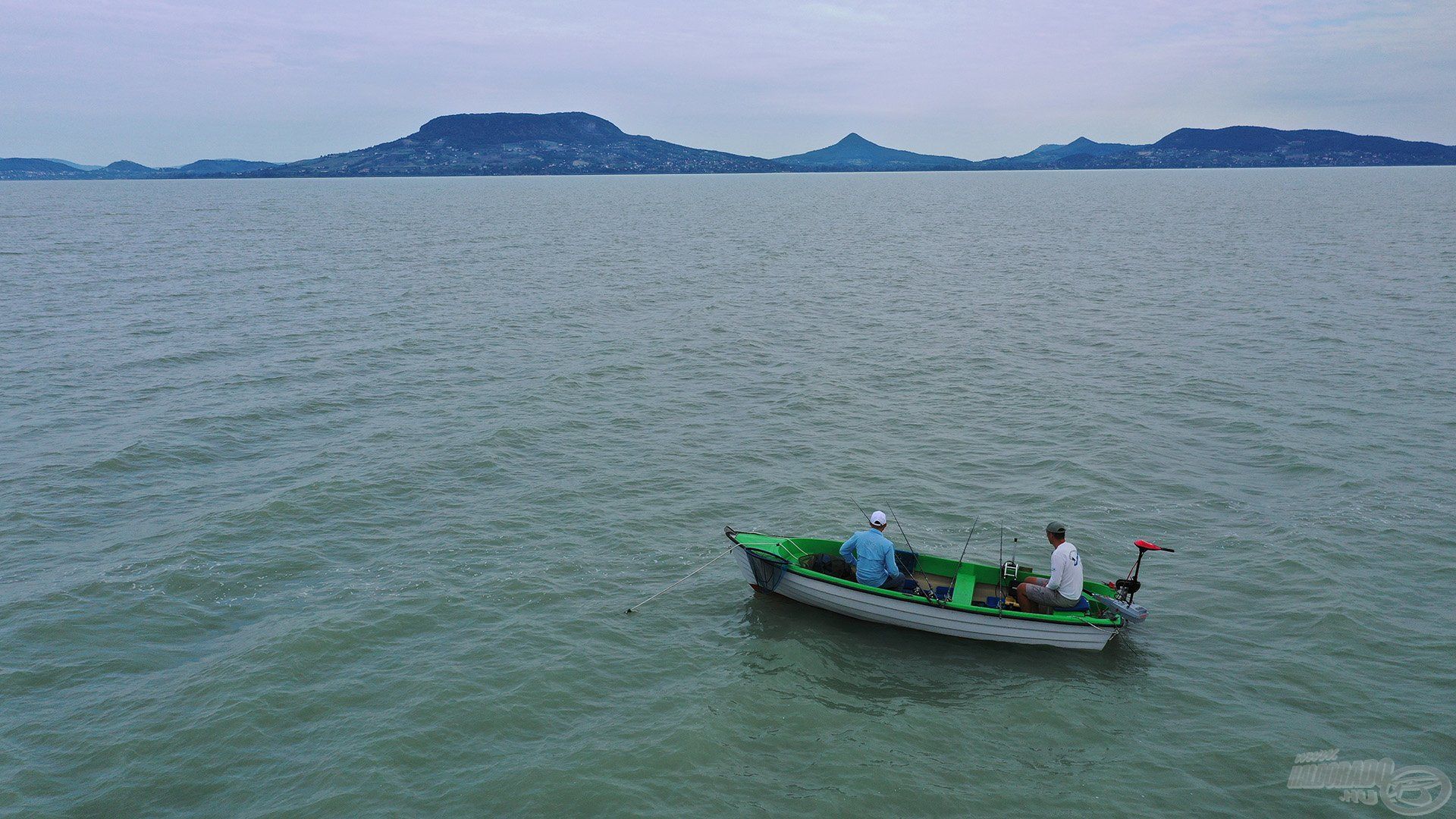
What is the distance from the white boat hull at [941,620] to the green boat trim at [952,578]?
3.6 inches

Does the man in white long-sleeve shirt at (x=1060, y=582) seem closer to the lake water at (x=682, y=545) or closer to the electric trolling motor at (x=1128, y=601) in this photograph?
the electric trolling motor at (x=1128, y=601)

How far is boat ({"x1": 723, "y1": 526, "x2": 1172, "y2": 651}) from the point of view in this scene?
578 inches

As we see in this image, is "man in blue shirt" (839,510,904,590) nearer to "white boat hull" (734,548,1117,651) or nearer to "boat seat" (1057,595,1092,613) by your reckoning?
"white boat hull" (734,548,1117,651)

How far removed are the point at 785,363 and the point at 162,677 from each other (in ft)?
75.7

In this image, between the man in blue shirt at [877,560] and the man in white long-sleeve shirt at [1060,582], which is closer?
the man in white long-sleeve shirt at [1060,582]

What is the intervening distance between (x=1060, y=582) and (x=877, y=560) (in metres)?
3.15

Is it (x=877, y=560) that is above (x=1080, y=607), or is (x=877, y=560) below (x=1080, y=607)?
above

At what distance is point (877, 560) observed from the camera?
1552 cm

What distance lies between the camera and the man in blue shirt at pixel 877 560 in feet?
50.9

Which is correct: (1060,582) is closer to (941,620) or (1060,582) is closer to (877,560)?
(941,620)

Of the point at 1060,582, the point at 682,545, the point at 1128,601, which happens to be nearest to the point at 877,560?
the point at 1060,582
